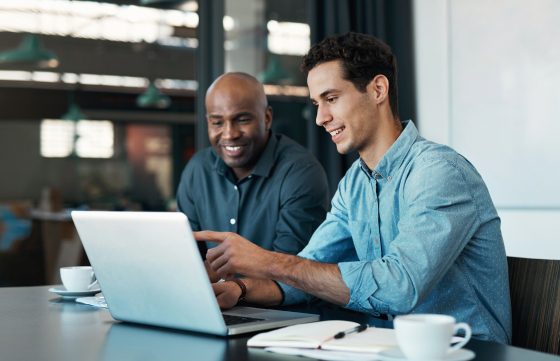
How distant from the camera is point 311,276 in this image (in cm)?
119

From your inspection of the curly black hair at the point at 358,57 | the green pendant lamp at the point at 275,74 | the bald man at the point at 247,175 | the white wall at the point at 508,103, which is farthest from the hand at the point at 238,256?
the green pendant lamp at the point at 275,74

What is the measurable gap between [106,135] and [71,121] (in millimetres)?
250

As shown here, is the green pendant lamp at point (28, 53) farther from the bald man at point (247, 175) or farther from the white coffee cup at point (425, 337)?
the white coffee cup at point (425, 337)

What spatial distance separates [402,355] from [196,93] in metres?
3.03

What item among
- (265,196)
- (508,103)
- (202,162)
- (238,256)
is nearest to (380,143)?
(238,256)

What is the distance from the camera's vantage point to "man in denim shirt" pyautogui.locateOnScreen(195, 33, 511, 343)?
1.15 metres

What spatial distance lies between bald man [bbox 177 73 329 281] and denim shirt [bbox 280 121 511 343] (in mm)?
478

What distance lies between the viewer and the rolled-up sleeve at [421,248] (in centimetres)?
113

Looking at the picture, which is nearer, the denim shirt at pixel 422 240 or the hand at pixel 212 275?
the denim shirt at pixel 422 240

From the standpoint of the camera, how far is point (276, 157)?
2.20 metres

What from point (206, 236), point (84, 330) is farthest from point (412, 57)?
point (84, 330)

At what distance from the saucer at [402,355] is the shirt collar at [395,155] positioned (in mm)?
647

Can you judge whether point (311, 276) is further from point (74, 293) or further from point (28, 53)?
point (28, 53)

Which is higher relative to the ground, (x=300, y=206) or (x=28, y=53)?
(x=28, y=53)
